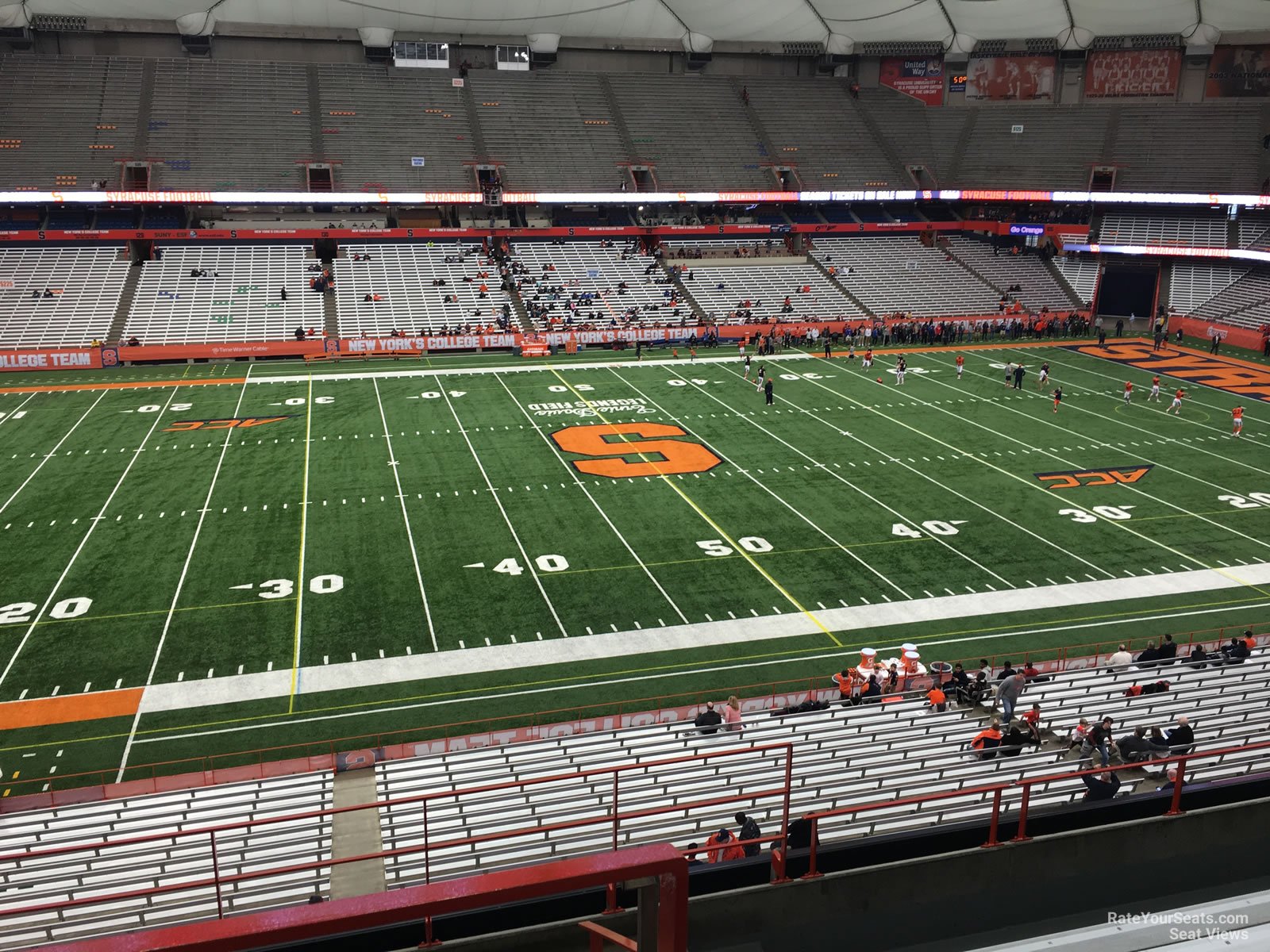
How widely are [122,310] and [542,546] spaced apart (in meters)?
33.4

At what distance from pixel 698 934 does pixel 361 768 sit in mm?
8566

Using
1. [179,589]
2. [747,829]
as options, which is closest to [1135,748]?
[747,829]

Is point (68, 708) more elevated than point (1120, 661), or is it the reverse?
point (1120, 661)

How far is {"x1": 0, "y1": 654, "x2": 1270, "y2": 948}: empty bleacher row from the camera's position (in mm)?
9688

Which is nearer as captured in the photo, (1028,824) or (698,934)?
(698,934)

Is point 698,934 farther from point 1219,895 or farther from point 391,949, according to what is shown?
point 1219,895

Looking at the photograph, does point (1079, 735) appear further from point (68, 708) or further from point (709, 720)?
point (68, 708)

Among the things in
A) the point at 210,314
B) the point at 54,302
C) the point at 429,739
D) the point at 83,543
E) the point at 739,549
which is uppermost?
the point at 54,302

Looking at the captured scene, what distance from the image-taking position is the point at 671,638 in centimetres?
1973

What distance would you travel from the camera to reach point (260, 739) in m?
16.0

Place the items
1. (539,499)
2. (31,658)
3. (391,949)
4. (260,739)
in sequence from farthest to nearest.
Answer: (539,499) → (31,658) → (260,739) → (391,949)

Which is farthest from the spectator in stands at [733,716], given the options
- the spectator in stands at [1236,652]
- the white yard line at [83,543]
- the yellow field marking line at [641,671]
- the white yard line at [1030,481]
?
the white yard line at [83,543]

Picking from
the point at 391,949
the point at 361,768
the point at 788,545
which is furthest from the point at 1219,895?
the point at 788,545

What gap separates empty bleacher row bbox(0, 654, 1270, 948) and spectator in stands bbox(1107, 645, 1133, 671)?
1.89 feet
